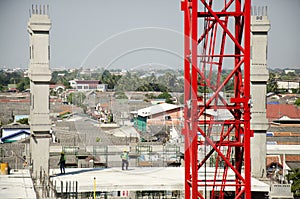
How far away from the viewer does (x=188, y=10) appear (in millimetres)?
6203

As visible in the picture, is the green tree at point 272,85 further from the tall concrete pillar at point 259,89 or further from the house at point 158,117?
the tall concrete pillar at point 259,89

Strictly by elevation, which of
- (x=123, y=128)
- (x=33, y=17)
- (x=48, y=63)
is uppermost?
(x=33, y=17)

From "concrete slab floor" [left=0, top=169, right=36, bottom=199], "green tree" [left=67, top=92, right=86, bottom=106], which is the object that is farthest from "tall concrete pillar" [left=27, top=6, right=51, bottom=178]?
"green tree" [left=67, top=92, right=86, bottom=106]

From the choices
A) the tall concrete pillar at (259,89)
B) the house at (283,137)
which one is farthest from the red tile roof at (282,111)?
the tall concrete pillar at (259,89)

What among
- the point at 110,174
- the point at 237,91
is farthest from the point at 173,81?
the point at 237,91

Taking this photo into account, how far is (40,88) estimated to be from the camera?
320 inches

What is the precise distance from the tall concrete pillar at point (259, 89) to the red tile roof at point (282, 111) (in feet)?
63.9

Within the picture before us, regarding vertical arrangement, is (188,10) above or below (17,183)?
above

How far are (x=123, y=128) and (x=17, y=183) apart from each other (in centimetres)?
1597

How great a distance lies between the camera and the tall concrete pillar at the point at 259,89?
8.25 meters

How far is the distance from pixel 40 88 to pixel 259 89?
2671 mm

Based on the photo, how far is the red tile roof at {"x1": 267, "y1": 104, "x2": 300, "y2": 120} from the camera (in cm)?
2822

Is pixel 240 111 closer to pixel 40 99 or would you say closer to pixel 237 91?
pixel 237 91

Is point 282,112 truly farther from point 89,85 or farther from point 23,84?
point 23,84
